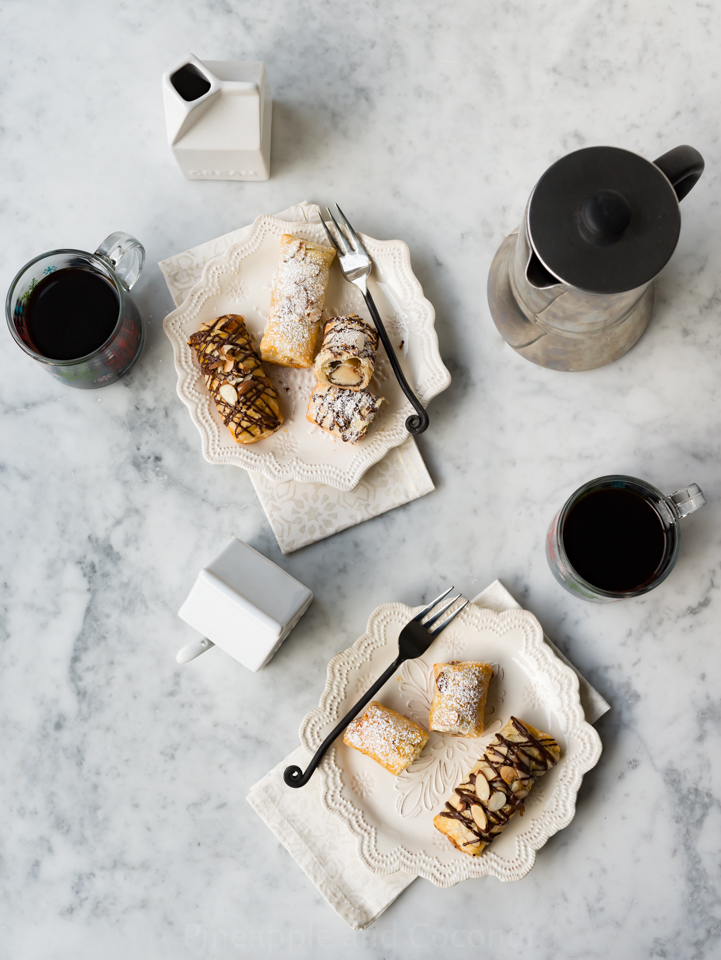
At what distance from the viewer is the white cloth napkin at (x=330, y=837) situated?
1171mm

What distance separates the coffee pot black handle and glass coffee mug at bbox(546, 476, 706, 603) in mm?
443

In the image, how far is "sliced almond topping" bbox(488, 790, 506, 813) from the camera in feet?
3.54

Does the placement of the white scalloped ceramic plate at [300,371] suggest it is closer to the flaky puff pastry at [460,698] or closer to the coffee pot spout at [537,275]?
the coffee pot spout at [537,275]

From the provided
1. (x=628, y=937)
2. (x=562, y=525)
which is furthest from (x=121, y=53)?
(x=628, y=937)

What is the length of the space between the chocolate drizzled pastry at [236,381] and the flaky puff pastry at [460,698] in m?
0.50

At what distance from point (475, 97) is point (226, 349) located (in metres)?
0.67

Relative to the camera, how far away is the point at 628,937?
120 centimetres

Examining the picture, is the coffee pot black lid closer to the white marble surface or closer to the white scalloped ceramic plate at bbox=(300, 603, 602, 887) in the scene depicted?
the white marble surface

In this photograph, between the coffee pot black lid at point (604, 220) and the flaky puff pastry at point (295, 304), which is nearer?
the coffee pot black lid at point (604, 220)

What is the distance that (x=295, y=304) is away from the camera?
118cm

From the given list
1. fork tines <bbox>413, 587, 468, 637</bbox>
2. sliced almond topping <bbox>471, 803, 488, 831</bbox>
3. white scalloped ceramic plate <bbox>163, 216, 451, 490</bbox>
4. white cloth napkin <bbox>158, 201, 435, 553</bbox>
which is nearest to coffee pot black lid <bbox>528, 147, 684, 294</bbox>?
white scalloped ceramic plate <bbox>163, 216, 451, 490</bbox>

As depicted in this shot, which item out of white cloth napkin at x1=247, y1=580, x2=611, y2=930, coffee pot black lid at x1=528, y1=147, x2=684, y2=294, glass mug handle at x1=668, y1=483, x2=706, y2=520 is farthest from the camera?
white cloth napkin at x1=247, y1=580, x2=611, y2=930

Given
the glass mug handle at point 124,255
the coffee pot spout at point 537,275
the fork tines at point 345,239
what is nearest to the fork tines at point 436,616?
the coffee pot spout at point 537,275

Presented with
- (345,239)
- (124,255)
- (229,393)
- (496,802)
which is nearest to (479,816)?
(496,802)
